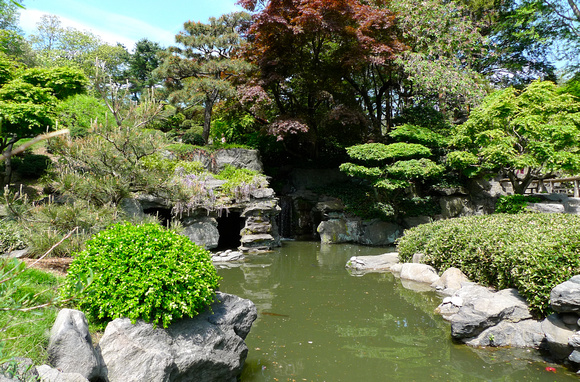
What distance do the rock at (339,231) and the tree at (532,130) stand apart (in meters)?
5.61

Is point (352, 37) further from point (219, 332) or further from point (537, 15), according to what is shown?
point (219, 332)

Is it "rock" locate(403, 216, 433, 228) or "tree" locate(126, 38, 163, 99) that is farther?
"tree" locate(126, 38, 163, 99)

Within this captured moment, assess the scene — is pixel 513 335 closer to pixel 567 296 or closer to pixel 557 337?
pixel 557 337

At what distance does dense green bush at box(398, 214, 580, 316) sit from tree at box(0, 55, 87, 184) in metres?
10.7

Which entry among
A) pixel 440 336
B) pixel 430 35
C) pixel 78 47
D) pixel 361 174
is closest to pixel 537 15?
pixel 430 35

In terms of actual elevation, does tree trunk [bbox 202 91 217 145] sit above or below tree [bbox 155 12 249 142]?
below

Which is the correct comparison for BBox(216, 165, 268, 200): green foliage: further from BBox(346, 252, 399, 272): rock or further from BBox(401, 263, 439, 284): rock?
BBox(401, 263, 439, 284): rock

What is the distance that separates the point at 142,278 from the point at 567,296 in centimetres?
519

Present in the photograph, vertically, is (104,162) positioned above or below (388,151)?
below

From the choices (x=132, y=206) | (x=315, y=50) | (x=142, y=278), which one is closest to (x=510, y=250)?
(x=142, y=278)

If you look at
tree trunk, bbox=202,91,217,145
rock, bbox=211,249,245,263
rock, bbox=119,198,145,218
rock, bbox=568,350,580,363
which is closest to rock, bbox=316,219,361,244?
rock, bbox=211,249,245,263

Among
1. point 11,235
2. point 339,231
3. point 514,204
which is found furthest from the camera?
point 339,231

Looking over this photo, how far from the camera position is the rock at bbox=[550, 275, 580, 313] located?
183 inches

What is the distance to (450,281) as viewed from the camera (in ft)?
25.4
